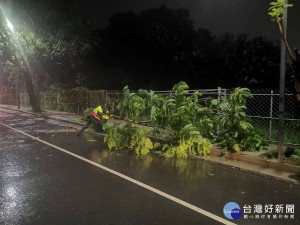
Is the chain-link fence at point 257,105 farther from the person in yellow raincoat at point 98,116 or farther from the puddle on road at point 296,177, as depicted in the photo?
the puddle on road at point 296,177

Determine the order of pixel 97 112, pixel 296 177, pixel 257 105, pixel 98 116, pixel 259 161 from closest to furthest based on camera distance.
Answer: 1. pixel 296 177
2. pixel 259 161
3. pixel 97 112
4. pixel 98 116
5. pixel 257 105

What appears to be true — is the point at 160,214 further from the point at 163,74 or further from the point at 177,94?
the point at 163,74

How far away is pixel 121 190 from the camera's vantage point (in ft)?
18.9

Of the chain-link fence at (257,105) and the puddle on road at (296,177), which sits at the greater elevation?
the chain-link fence at (257,105)

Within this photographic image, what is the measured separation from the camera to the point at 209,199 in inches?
209

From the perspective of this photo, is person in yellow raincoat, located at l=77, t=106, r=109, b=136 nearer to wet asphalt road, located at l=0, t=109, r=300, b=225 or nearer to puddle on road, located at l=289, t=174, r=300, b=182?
wet asphalt road, located at l=0, t=109, r=300, b=225

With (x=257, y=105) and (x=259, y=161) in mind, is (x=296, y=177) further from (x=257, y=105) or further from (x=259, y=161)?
(x=257, y=105)

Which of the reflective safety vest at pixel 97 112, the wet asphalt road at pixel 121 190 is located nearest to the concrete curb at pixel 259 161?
the wet asphalt road at pixel 121 190

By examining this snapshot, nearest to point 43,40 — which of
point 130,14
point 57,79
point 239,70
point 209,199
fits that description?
point 57,79

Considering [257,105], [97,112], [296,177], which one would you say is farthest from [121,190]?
[257,105]

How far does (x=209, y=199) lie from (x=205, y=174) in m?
1.66

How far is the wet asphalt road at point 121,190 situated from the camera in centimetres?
457

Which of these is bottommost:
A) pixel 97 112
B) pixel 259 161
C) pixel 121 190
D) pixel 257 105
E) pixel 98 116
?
pixel 121 190

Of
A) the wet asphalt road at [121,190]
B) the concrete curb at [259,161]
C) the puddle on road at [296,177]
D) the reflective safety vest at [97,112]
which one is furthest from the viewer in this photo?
the reflective safety vest at [97,112]
